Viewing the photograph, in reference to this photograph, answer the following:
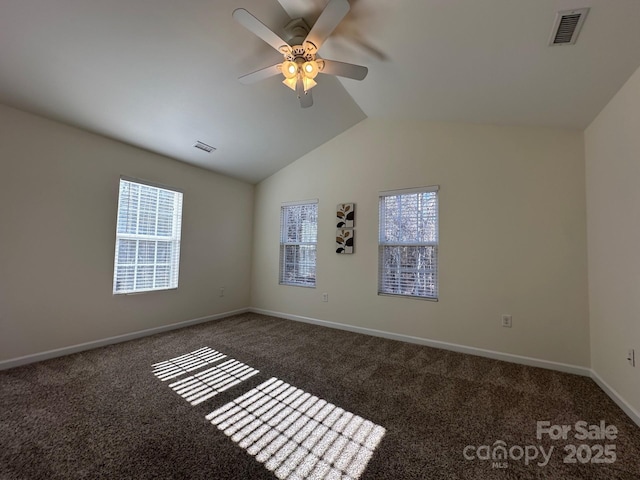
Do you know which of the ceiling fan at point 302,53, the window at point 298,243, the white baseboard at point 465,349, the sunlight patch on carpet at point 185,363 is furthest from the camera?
the window at point 298,243

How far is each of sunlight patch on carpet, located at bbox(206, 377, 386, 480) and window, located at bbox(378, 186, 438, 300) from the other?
1969 mm

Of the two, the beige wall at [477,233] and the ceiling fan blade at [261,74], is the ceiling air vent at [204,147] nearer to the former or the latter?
the ceiling fan blade at [261,74]

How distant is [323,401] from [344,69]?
104 inches

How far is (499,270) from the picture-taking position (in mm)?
2994

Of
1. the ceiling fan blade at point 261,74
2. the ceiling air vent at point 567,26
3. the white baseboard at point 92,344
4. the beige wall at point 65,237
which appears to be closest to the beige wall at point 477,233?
the ceiling air vent at point 567,26

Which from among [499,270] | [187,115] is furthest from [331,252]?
[187,115]

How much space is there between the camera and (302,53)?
2113mm

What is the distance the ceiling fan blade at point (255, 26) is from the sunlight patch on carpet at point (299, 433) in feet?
8.77

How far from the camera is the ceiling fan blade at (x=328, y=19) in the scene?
5.57 ft

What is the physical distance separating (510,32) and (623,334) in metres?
2.36

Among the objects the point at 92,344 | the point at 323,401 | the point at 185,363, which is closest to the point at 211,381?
the point at 185,363

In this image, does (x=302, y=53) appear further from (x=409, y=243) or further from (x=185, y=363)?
(x=185, y=363)

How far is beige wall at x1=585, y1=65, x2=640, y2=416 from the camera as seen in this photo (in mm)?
1913

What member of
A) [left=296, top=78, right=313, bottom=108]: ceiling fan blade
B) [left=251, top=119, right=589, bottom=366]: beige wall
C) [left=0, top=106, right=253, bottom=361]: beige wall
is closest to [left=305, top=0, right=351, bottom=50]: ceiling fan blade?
[left=296, top=78, right=313, bottom=108]: ceiling fan blade
